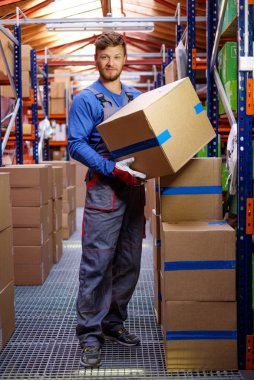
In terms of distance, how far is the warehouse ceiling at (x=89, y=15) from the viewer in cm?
718

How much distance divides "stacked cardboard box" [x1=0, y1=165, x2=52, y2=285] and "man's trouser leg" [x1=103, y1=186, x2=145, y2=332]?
60.9 inches

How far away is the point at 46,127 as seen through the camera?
7.06m

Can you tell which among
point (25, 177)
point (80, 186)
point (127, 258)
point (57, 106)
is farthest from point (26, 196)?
point (80, 186)

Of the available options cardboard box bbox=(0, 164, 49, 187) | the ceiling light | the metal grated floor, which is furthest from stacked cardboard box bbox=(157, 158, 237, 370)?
the ceiling light

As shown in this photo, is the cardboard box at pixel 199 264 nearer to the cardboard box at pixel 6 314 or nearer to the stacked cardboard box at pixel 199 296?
the stacked cardboard box at pixel 199 296

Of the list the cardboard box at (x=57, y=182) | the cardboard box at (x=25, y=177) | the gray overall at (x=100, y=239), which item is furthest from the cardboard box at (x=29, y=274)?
the gray overall at (x=100, y=239)

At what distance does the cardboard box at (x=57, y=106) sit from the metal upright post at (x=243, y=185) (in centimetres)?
722

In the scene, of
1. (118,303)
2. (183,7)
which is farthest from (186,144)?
(183,7)

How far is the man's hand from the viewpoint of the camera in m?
2.56

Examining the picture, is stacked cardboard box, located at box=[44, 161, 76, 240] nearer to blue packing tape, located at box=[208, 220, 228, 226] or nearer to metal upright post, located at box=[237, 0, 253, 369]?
blue packing tape, located at box=[208, 220, 228, 226]

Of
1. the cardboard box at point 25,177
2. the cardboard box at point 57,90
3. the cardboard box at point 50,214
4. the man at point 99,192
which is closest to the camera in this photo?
the man at point 99,192

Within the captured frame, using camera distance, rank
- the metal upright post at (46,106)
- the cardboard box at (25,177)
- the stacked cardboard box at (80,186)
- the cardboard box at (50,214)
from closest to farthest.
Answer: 1. the cardboard box at (25,177)
2. the cardboard box at (50,214)
3. the metal upright post at (46,106)
4. the stacked cardboard box at (80,186)

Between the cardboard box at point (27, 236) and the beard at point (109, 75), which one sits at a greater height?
the beard at point (109, 75)

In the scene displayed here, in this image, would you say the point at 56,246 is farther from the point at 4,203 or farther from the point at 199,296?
the point at 199,296
